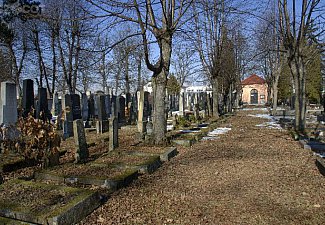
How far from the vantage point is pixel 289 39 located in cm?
1112

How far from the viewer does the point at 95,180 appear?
477cm

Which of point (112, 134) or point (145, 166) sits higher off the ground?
point (112, 134)

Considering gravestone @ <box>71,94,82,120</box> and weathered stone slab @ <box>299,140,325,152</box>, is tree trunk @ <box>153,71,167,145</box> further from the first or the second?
gravestone @ <box>71,94,82,120</box>

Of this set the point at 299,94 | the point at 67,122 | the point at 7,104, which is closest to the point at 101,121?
the point at 67,122

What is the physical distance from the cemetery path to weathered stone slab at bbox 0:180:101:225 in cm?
19

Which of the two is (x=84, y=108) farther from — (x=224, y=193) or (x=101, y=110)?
(x=224, y=193)

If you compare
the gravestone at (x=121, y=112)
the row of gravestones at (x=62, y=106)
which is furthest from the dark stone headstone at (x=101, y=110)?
the gravestone at (x=121, y=112)

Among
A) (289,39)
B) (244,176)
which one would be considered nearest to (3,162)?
A: (244,176)

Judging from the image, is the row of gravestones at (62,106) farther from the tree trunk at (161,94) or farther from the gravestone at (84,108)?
the tree trunk at (161,94)

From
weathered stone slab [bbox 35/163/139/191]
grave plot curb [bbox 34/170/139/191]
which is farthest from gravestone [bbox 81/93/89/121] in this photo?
grave plot curb [bbox 34/170/139/191]

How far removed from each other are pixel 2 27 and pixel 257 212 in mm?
20366

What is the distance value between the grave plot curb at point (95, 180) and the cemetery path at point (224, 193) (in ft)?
0.45

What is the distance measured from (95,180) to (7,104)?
5329 millimetres

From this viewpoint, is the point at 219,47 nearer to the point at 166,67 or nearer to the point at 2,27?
the point at 166,67
